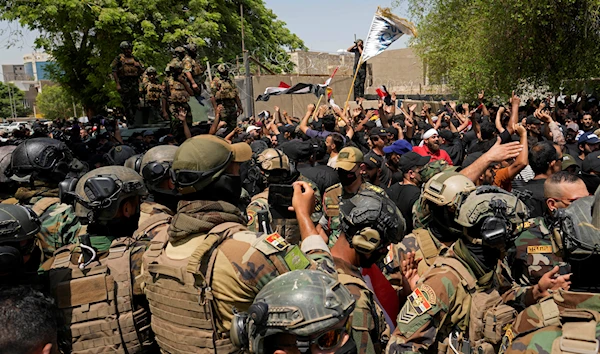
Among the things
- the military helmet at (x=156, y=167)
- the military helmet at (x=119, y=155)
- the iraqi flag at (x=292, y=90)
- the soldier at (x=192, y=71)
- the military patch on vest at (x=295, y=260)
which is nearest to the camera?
the military patch on vest at (x=295, y=260)

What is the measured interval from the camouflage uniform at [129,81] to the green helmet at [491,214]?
11.5 metres

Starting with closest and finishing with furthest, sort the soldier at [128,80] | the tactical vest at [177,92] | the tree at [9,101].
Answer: the tactical vest at [177,92] < the soldier at [128,80] < the tree at [9,101]

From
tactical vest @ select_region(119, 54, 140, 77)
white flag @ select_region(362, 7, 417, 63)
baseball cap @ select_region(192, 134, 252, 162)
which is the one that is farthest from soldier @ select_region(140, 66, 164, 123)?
baseball cap @ select_region(192, 134, 252, 162)

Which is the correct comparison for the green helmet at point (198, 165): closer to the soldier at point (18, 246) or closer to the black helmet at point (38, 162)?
the soldier at point (18, 246)

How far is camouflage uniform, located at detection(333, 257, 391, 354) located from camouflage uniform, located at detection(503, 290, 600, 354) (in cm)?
60

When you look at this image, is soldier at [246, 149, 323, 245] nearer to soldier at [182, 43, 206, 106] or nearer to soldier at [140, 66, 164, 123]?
soldier at [182, 43, 206, 106]

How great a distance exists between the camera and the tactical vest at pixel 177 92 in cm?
1141

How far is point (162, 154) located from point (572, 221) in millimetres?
3403

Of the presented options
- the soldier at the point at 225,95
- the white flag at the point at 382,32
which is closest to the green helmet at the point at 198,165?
the soldier at the point at 225,95

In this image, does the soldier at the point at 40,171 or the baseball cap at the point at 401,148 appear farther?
the baseball cap at the point at 401,148

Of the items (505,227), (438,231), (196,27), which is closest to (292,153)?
(438,231)

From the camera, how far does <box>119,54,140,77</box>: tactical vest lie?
1373 cm

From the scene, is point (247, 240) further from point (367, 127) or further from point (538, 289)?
point (367, 127)

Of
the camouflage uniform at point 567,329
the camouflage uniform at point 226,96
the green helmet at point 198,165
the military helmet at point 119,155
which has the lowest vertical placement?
the camouflage uniform at point 567,329
